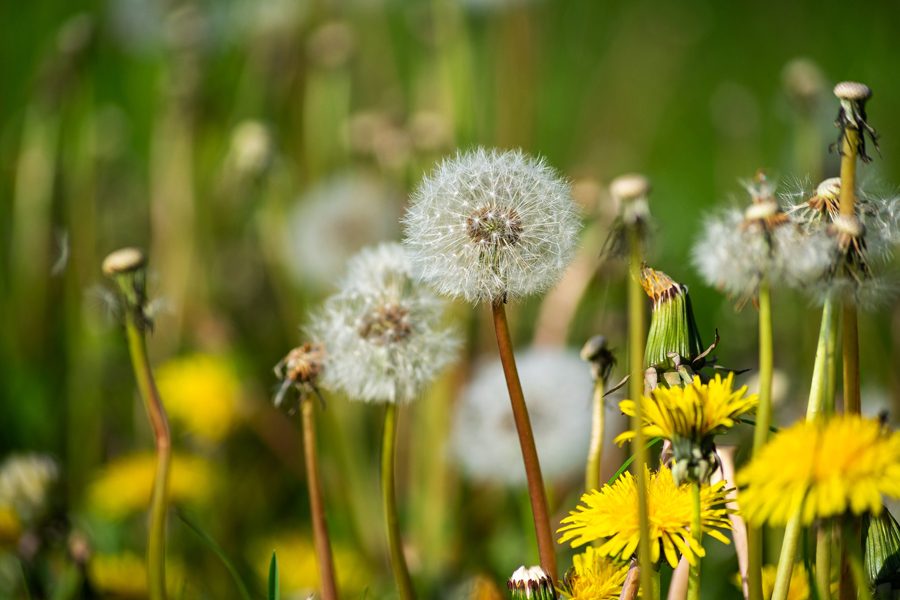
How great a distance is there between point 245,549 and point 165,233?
1.83 ft

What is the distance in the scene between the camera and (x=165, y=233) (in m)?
1.38

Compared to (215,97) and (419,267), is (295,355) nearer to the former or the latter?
(419,267)

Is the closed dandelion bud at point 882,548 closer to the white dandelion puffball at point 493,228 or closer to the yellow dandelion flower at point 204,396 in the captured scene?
the white dandelion puffball at point 493,228

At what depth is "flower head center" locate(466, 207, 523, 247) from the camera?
0.52 meters

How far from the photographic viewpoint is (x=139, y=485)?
974 millimetres

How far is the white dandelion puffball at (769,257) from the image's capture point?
0.44m

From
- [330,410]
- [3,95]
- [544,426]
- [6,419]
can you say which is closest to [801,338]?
[544,426]

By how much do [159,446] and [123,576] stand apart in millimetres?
246

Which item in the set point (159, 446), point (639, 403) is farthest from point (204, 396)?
point (639, 403)

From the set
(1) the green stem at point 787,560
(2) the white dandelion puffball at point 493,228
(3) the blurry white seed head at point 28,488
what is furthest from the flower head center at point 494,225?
(3) the blurry white seed head at point 28,488

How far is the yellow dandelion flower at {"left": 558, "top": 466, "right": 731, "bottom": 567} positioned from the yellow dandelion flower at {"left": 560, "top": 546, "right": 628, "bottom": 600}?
0.06ft

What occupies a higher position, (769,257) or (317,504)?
(769,257)

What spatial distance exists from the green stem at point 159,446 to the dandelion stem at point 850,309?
15.4 inches

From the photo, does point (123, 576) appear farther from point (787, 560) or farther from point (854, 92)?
point (854, 92)
